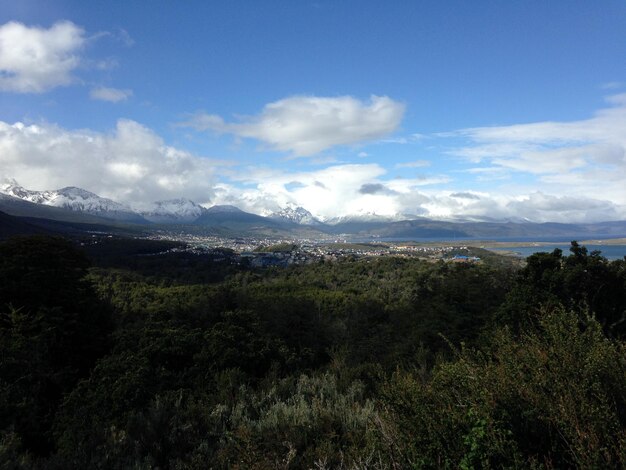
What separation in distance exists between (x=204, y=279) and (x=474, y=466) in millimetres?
54554

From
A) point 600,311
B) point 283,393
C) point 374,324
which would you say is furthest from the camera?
point 374,324

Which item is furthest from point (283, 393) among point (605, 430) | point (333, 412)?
point (605, 430)

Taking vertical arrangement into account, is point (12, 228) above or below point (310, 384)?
above

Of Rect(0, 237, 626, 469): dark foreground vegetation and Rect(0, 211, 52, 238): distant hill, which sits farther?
Rect(0, 211, 52, 238): distant hill

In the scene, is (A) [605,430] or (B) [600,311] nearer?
(A) [605,430]

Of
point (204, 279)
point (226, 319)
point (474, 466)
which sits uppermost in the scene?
point (474, 466)

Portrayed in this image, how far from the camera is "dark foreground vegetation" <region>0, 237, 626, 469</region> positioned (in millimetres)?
3266

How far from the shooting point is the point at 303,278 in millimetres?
55312

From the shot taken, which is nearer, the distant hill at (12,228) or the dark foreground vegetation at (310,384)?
the dark foreground vegetation at (310,384)

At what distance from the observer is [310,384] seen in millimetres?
7777

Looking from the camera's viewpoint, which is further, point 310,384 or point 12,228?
point 12,228

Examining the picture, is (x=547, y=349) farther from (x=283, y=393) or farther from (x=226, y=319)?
(x=226, y=319)

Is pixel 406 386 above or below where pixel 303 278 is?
above

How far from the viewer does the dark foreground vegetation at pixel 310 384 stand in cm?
327
